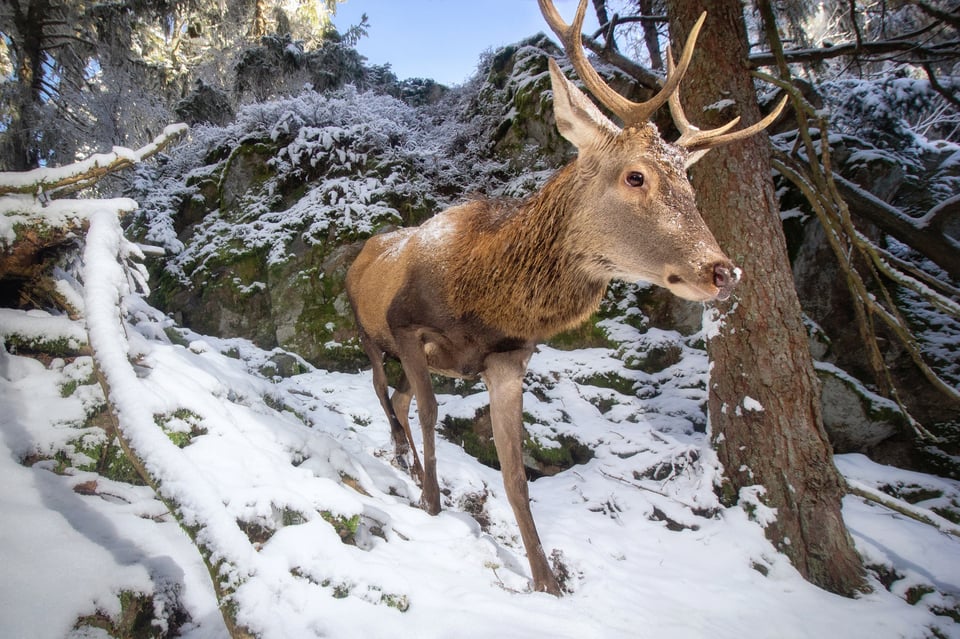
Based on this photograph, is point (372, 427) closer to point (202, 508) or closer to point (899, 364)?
point (202, 508)

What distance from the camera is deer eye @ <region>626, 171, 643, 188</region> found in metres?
2.37

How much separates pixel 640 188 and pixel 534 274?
715 millimetres

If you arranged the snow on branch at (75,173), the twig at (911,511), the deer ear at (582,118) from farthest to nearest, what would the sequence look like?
the twig at (911,511) < the deer ear at (582,118) < the snow on branch at (75,173)

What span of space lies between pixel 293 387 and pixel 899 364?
692 cm

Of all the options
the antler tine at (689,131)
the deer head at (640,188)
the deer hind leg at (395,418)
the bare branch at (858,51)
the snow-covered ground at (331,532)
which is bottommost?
the snow-covered ground at (331,532)

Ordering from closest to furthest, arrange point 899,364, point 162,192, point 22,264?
point 22,264
point 899,364
point 162,192

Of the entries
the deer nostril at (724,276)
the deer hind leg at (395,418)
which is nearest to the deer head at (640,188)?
the deer nostril at (724,276)

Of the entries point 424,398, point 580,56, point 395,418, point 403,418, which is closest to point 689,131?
point 580,56

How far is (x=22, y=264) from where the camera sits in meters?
2.04

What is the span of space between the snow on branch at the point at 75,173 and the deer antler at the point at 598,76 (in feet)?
6.51

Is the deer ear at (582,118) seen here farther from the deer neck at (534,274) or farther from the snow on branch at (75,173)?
the snow on branch at (75,173)

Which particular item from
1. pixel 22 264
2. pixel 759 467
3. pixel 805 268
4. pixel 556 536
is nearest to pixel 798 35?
pixel 805 268

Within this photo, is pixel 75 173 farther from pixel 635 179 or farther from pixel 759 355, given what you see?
pixel 759 355

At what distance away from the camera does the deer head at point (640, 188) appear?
83.7 inches
